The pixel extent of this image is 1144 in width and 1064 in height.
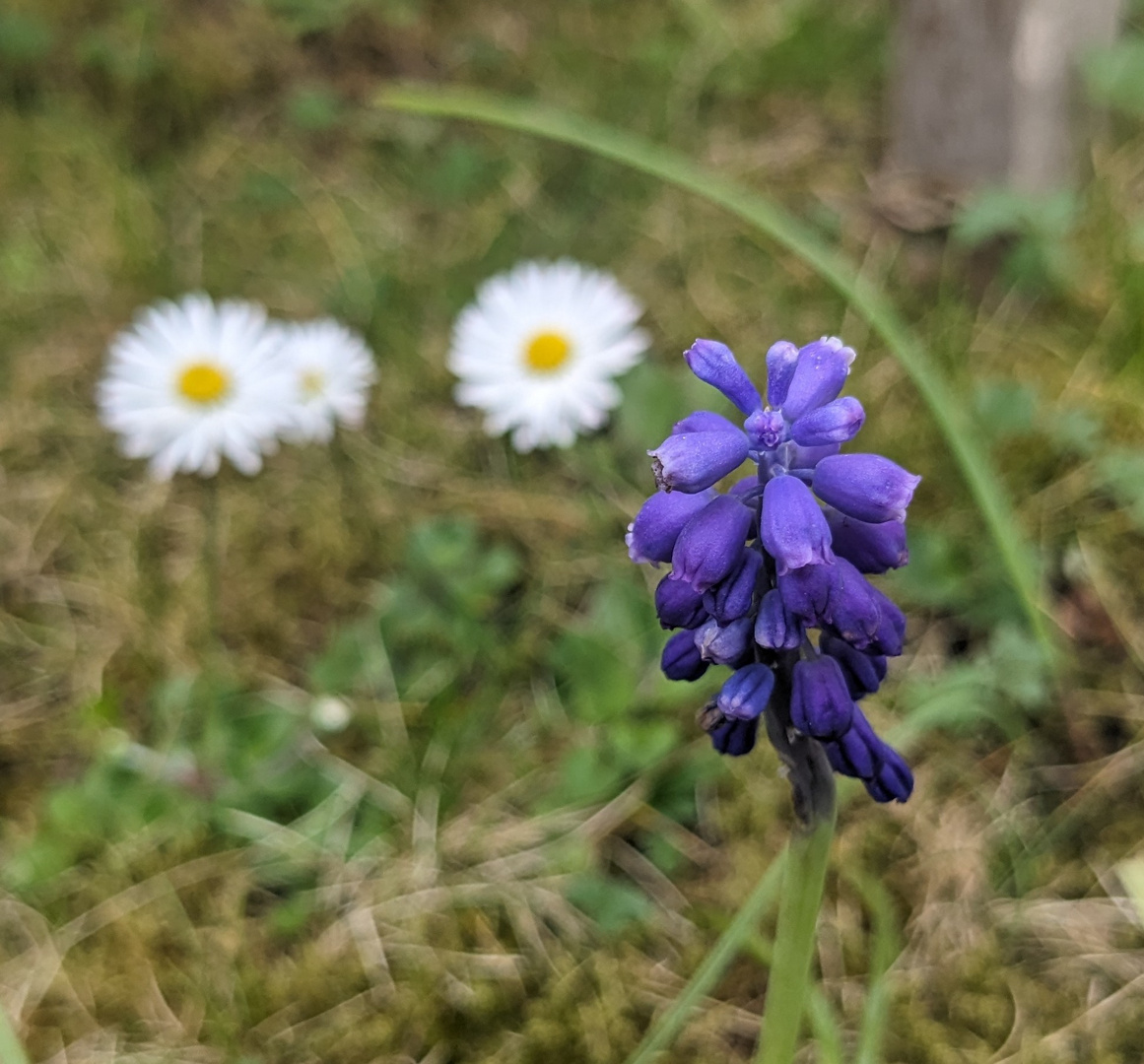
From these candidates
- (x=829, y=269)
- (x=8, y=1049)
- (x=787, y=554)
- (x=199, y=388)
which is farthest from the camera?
(x=199, y=388)

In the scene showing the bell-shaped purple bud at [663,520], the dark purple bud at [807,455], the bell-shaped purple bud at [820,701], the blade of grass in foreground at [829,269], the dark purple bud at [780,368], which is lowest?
the bell-shaped purple bud at [820,701]

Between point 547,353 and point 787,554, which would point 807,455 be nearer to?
point 787,554

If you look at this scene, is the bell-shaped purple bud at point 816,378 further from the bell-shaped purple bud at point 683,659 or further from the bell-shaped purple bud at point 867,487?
the bell-shaped purple bud at point 683,659

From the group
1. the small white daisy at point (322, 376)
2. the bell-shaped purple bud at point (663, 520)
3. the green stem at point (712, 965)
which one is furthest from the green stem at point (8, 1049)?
the small white daisy at point (322, 376)

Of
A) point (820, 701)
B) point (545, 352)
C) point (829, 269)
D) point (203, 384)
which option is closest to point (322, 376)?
point (203, 384)

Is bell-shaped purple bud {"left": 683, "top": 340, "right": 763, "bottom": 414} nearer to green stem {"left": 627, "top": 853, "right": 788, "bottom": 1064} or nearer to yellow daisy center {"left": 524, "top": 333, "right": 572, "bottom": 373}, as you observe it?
green stem {"left": 627, "top": 853, "right": 788, "bottom": 1064}
